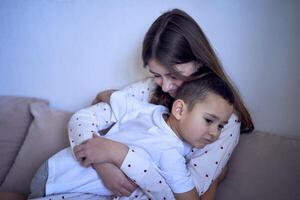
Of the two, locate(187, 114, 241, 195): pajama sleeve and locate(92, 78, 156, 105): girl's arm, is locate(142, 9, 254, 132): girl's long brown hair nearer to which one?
locate(187, 114, 241, 195): pajama sleeve

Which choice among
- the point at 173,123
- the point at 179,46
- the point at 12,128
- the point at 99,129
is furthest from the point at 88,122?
the point at 12,128

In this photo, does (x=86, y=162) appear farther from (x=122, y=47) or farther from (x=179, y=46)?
(x=122, y=47)

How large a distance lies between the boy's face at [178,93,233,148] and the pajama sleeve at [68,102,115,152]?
0.38 metres

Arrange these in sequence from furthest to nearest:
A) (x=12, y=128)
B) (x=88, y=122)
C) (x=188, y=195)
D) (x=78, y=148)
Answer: (x=12, y=128)
(x=88, y=122)
(x=78, y=148)
(x=188, y=195)

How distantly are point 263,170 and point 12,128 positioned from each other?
A: 1.31 meters

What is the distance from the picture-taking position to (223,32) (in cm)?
123

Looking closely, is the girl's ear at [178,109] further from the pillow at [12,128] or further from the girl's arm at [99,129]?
the pillow at [12,128]

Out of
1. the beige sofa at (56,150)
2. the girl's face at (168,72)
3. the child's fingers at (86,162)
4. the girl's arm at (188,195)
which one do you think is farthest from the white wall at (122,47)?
the child's fingers at (86,162)

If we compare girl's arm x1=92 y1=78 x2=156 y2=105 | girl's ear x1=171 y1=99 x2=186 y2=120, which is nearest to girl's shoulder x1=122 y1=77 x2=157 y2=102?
girl's arm x1=92 y1=78 x2=156 y2=105

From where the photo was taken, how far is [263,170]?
104cm

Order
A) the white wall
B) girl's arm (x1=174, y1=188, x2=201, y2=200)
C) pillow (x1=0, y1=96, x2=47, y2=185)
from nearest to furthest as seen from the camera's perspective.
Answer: girl's arm (x1=174, y1=188, x2=201, y2=200) → the white wall → pillow (x1=0, y1=96, x2=47, y2=185)

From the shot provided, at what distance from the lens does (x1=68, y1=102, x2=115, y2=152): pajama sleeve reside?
1.10 meters

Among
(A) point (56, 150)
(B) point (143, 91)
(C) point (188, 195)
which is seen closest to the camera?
(C) point (188, 195)

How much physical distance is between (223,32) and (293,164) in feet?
2.03
